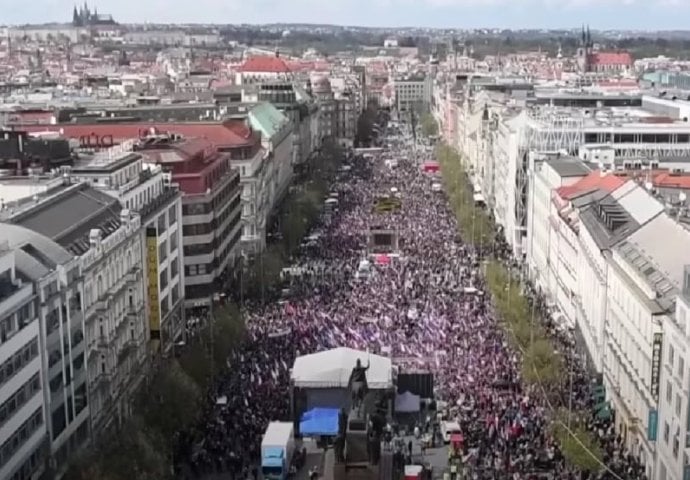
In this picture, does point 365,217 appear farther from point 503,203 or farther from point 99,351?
point 99,351

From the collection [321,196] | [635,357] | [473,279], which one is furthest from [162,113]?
[635,357]

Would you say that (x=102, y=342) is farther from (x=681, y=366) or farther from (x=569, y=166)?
(x=569, y=166)

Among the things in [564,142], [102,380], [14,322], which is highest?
[14,322]

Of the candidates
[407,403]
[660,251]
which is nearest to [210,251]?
[407,403]

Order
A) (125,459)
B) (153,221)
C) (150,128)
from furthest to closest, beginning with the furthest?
(150,128), (153,221), (125,459)

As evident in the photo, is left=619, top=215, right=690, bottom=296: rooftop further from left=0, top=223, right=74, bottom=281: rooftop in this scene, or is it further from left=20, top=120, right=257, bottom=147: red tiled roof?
left=20, top=120, right=257, bottom=147: red tiled roof

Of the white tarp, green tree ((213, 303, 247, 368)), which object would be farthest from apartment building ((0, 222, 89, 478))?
the white tarp

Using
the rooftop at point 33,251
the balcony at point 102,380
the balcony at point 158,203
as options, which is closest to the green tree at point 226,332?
the balcony at point 158,203
